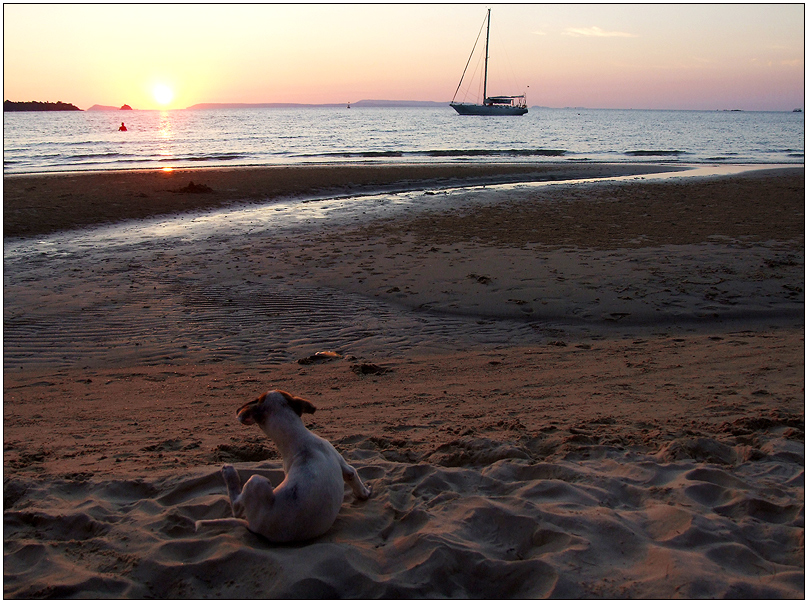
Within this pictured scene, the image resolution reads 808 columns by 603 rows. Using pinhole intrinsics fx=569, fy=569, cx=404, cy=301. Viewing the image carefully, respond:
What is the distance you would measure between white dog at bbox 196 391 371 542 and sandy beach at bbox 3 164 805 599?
0.13 metres

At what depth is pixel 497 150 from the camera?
39312 mm

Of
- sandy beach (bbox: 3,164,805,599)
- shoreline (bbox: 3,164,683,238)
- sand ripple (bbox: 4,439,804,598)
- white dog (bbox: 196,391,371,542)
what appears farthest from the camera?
shoreline (bbox: 3,164,683,238)

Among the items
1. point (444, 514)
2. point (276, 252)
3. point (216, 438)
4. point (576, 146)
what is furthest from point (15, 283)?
point (576, 146)

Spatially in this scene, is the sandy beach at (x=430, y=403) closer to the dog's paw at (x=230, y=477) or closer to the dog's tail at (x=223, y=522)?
the dog's tail at (x=223, y=522)

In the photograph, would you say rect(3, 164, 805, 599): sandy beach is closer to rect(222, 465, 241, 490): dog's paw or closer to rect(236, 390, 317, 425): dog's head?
rect(222, 465, 241, 490): dog's paw

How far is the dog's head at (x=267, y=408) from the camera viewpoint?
320 cm

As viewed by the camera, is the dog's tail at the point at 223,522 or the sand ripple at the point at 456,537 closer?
the sand ripple at the point at 456,537

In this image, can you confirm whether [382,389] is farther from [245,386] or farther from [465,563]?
[465,563]

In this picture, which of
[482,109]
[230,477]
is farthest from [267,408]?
[482,109]

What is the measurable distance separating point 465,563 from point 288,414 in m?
1.23

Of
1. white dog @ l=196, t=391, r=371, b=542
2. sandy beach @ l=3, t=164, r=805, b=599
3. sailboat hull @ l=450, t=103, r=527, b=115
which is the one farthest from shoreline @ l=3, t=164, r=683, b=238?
sailboat hull @ l=450, t=103, r=527, b=115

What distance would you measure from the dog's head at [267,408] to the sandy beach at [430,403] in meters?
0.62

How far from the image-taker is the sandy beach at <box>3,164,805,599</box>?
9.22ft

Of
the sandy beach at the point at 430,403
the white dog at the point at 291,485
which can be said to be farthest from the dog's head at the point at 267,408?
the sandy beach at the point at 430,403
